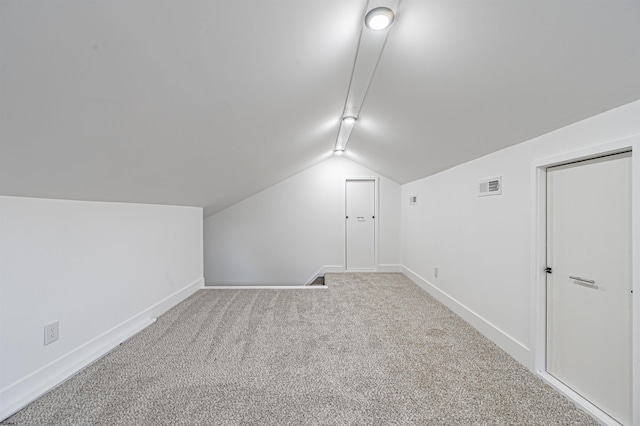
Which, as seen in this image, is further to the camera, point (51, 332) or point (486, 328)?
point (486, 328)

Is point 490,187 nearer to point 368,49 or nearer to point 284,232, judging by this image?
point 368,49

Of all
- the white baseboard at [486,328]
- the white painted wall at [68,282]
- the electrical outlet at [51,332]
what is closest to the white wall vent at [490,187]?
the white baseboard at [486,328]

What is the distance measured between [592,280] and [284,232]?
4531mm

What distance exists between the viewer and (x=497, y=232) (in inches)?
95.1

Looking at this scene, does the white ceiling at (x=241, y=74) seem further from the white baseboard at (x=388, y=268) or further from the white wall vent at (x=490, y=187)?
the white baseboard at (x=388, y=268)

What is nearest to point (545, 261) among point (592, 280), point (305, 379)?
point (592, 280)

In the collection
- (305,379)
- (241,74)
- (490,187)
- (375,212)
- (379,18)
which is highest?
(379,18)

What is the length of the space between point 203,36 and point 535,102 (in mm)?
1872

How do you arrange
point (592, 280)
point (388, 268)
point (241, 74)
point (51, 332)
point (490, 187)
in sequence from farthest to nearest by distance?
point (388, 268), point (490, 187), point (51, 332), point (592, 280), point (241, 74)

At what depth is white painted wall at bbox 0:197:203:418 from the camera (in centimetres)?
159

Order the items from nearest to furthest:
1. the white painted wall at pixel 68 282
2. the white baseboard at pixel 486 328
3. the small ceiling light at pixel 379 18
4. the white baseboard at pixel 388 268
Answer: the small ceiling light at pixel 379 18, the white painted wall at pixel 68 282, the white baseboard at pixel 486 328, the white baseboard at pixel 388 268

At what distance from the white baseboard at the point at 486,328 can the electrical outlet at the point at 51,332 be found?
342 centimetres

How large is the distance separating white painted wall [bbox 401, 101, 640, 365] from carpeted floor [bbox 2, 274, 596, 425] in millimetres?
255

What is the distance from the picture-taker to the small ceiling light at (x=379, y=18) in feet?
4.24
